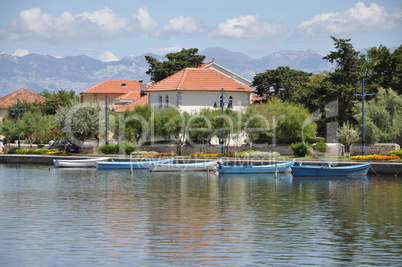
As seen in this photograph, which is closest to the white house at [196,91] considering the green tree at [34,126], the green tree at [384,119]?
the green tree at [34,126]

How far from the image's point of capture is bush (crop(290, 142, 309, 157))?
228 ft

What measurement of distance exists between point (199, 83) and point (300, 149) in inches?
1103

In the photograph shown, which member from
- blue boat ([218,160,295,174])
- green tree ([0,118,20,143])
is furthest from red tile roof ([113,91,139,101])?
blue boat ([218,160,295,174])

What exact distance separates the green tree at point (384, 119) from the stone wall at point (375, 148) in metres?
1.53

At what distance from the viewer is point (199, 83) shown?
93812mm

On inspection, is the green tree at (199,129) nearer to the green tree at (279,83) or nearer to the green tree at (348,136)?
the green tree at (348,136)

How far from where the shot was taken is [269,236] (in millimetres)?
29031

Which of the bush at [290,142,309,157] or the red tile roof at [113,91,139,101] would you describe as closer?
the bush at [290,142,309,157]

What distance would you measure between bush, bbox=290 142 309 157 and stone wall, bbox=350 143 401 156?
478 cm

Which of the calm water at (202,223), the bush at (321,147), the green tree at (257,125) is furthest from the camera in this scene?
the green tree at (257,125)

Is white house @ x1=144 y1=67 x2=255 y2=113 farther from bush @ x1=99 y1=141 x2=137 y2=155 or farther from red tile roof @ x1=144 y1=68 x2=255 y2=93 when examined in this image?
bush @ x1=99 y1=141 x2=137 y2=155

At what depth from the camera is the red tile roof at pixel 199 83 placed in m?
92.9

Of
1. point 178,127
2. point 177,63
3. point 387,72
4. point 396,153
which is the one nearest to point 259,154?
Result: point 178,127

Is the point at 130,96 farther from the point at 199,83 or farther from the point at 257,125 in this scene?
the point at 257,125
